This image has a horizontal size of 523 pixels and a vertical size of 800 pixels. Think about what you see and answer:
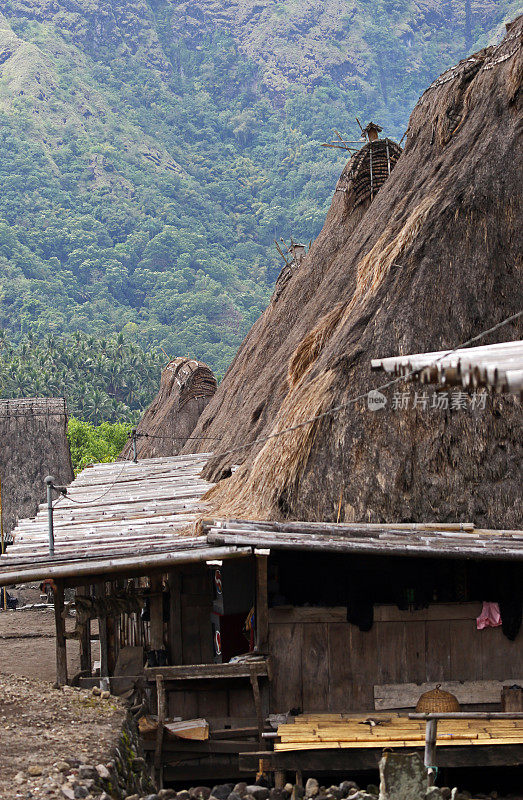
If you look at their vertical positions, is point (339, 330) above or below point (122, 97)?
below

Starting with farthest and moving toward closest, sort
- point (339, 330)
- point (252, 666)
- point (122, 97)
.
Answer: point (122, 97) → point (339, 330) → point (252, 666)

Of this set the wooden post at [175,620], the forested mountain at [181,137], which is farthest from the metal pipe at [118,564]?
the forested mountain at [181,137]

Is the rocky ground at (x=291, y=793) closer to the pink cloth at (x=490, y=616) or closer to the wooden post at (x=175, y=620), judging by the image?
the pink cloth at (x=490, y=616)

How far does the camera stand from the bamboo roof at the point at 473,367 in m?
6.08

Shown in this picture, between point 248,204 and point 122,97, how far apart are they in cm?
2615

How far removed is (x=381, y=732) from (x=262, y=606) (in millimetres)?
1787

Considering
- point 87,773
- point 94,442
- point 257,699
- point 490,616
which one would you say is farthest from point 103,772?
point 94,442

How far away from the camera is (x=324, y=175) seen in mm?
115062

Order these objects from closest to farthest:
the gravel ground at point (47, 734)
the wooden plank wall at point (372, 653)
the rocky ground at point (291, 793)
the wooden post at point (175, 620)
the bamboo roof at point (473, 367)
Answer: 1. the bamboo roof at point (473, 367)
2. the gravel ground at point (47, 734)
3. the rocky ground at point (291, 793)
4. the wooden plank wall at point (372, 653)
5. the wooden post at point (175, 620)

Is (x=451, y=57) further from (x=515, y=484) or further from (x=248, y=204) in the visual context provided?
(x=515, y=484)

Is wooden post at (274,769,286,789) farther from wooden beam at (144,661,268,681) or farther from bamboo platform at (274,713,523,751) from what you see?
wooden beam at (144,661,268,681)

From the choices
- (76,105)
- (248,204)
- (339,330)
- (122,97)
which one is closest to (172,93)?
(122,97)

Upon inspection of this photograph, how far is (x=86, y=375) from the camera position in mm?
63781

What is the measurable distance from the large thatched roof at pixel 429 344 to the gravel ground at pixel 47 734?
3.36 m
